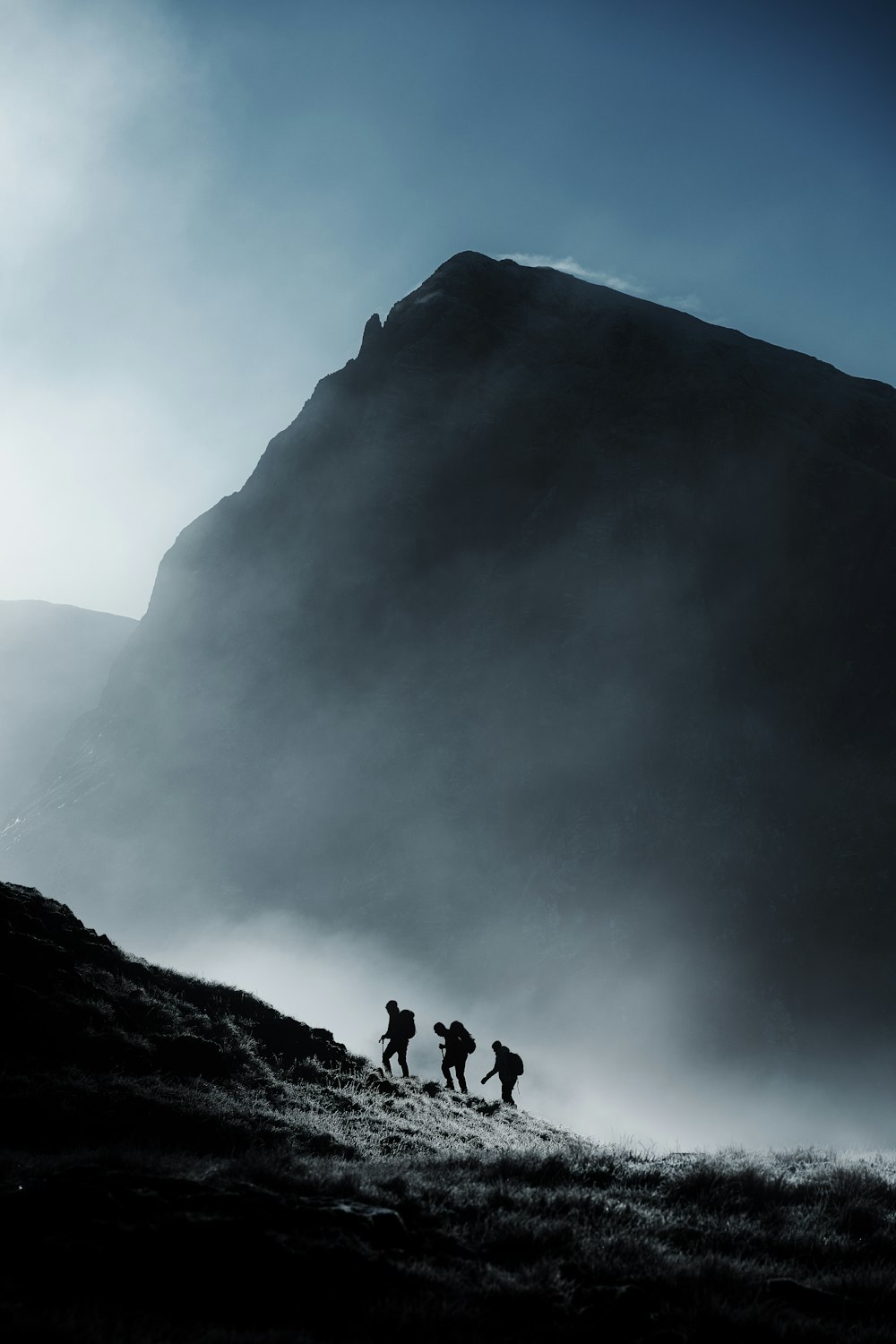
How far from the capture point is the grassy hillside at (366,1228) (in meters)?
5.74

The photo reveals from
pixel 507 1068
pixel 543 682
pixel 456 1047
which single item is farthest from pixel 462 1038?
pixel 543 682

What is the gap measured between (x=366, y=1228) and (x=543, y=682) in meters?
70.9

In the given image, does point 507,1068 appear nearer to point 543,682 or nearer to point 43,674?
point 543,682

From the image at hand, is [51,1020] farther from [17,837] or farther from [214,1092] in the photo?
[17,837]

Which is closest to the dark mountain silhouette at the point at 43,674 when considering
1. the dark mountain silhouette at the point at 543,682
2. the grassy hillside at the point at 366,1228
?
the dark mountain silhouette at the point at 543,682

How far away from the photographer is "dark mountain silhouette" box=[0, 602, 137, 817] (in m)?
148

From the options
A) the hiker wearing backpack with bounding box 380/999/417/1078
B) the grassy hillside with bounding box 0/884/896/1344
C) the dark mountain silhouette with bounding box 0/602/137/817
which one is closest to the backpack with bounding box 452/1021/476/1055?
the hiker wearing backpack with bounding box 380/999/417/1078

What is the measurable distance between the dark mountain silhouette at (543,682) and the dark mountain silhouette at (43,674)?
54.9 meters

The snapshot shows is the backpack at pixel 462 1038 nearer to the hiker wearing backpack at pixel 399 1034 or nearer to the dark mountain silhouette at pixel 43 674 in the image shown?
the hiker wearing backpack at pixel 399 1034

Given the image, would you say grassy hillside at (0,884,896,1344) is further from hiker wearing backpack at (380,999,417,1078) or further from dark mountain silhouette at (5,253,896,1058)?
dark mountain silhouette at (5,253,896,1058)

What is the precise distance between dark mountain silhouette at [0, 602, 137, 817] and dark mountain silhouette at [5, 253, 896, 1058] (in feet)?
180

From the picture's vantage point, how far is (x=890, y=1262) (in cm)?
782

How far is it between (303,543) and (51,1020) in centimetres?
8081

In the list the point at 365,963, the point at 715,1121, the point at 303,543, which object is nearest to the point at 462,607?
the point at 303,543
